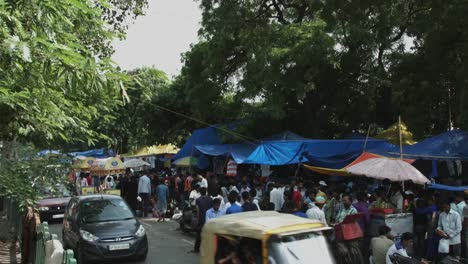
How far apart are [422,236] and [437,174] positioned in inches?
220

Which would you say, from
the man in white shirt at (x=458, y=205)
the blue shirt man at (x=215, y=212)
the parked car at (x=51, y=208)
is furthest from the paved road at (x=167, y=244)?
the man in white shirt at (x=458, y=205)

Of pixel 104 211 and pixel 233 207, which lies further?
pixel 104 211

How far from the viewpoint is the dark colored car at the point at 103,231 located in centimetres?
1168

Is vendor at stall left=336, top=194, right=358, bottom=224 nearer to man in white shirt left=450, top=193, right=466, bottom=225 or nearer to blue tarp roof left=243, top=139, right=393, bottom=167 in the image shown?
man in white shirt left=450, top=193, right=466, bottom=225

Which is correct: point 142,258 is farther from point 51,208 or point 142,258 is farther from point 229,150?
point 229,150

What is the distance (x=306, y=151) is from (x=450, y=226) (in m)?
8.24

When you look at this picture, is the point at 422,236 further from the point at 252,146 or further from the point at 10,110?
the point at 252,146

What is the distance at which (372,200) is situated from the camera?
529 inches

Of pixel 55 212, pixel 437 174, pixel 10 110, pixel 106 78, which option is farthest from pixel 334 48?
pixel 106 78

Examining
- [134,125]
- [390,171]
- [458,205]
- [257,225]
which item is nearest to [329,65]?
[390,171]

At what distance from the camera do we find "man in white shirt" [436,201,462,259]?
10.5 meters

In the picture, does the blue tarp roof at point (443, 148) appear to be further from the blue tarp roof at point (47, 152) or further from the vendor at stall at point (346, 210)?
the blue tarp roof at point (47, 152)

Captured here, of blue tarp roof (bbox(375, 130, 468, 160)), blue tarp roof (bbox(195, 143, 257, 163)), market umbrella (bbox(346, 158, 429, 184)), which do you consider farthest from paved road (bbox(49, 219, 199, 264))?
blue tarp roof (bbox(375, 130, 468, 160))

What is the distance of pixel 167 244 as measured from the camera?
15.1 metres
